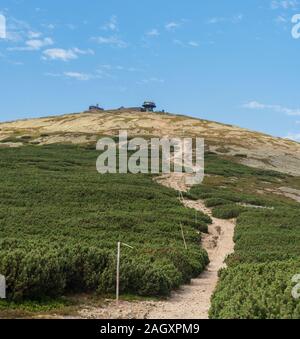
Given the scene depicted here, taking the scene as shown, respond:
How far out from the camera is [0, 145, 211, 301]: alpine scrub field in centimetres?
1727

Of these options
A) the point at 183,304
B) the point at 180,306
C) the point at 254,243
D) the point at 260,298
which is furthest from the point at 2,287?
the point at 254,243

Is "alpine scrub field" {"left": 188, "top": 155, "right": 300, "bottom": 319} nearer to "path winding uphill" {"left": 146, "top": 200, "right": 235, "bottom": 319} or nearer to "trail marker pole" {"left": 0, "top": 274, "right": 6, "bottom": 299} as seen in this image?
"path winding uphill" {"left": 146, "top": 200, "right": 235, "bottom": 319}

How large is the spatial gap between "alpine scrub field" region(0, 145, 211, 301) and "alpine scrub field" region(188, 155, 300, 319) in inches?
110

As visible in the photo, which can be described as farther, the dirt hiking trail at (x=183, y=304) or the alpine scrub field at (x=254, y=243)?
the dirt hiking trail at (x=183, y=304)

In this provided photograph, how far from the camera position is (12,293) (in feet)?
52.3

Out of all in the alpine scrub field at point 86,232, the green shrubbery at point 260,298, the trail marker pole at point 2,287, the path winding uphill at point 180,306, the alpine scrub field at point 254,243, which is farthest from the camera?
the alpine scrub field at point 86,232

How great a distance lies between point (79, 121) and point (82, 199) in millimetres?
97707

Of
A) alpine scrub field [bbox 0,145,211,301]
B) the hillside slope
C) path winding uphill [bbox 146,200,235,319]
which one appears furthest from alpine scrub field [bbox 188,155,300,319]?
the hillside slope

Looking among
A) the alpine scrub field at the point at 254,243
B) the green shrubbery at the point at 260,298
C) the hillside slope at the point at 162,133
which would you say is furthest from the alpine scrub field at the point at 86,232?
the hillside slope at the point at 162,133

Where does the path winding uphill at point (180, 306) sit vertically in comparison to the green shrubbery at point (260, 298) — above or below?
below

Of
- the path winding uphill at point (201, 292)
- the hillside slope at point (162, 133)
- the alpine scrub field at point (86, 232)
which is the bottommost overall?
the path winding uphill at point (201, 292)

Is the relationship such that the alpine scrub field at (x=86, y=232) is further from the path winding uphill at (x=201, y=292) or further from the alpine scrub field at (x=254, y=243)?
the alpine scrub field at (x=254, y=243)

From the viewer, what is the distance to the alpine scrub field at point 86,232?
17.3 metres

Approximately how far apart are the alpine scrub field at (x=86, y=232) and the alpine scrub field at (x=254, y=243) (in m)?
2.79
